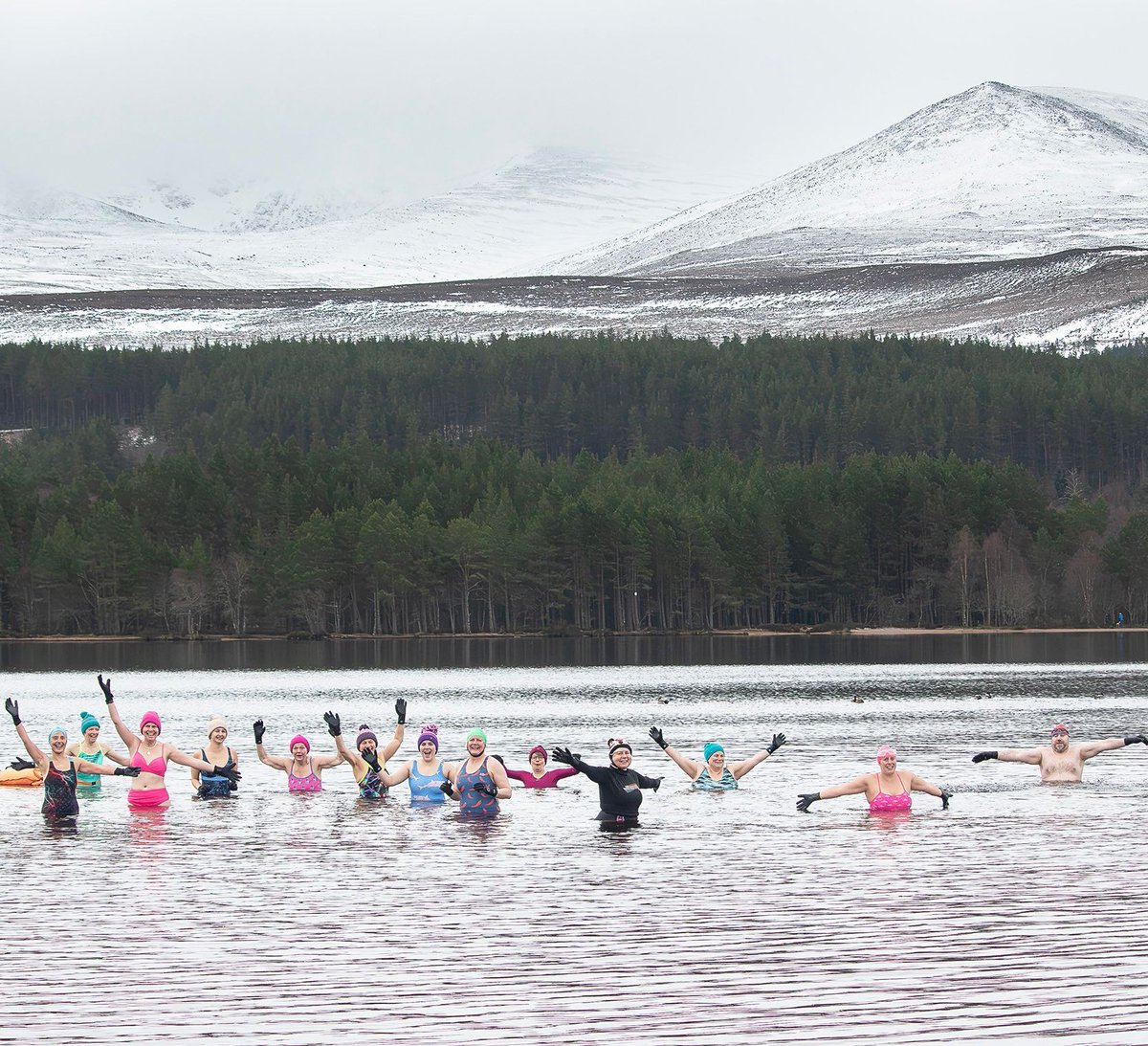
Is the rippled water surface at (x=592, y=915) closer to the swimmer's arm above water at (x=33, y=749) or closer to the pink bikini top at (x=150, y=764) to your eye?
the pink bikini top at (x=150, y=764)

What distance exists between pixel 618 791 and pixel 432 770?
17.0ft

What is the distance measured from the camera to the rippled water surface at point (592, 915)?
17.2 metres

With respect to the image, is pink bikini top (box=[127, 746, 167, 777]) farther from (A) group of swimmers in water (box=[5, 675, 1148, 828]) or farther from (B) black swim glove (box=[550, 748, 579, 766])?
(B) black swim glove (box=[550, 748, 579, 766])

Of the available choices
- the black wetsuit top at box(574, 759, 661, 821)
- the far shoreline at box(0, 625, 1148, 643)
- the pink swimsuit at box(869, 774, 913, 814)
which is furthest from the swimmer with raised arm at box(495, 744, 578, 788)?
the far shoreline at box(0, 625, 1148, 643)

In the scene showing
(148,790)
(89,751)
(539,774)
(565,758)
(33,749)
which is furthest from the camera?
(539,774)

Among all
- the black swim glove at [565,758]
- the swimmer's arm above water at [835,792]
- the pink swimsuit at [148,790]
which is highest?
the black swim glove at [565,758]

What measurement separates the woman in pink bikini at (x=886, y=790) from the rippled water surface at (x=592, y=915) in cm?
46

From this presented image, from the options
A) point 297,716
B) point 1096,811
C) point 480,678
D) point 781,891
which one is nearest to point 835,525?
point 480,678

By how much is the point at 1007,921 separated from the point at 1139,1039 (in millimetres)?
6116

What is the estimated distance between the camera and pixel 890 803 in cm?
3450

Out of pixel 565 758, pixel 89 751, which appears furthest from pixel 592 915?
pixel 89 751

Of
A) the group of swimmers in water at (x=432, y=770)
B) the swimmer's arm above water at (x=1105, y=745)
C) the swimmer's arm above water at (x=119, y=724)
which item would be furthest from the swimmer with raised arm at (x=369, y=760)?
the swimmer's arm above water at (x=1105, y=745)

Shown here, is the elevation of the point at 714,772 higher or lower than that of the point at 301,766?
lower

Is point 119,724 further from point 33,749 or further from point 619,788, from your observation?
point 619,788
